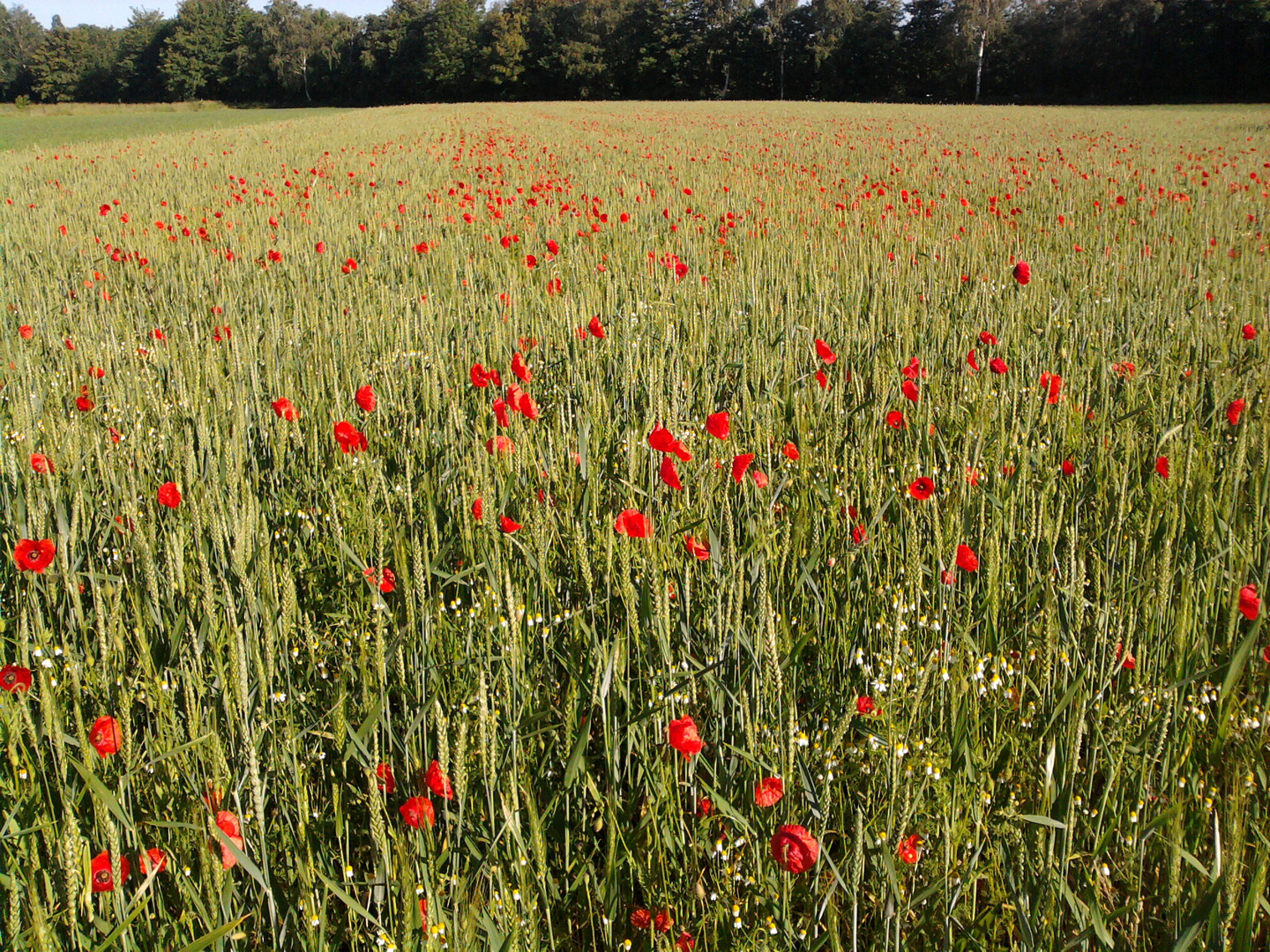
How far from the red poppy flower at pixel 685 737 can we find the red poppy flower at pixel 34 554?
1058 millimetres

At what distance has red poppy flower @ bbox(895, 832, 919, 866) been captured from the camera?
1.15 meters

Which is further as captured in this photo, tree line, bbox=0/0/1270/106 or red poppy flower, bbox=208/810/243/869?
tree line, bbox=0/0/1270/106

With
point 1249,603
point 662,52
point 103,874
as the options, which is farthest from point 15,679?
point 662,52

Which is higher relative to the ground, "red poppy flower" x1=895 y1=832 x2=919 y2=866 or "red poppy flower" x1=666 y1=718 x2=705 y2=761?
"red poppy flower" x1=666 y1=718 x2=705 y2=761

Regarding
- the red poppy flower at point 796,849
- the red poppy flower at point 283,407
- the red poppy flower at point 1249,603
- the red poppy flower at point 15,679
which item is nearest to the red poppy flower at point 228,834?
the red poppy flower at point 15,679

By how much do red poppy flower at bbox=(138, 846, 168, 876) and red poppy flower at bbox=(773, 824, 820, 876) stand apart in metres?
0.74

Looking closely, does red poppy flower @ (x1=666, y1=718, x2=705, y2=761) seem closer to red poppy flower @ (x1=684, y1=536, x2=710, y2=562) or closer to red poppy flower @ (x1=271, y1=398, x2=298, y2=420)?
red poppy flower @ (x1=684, y1=536, x2=710, y2=562)

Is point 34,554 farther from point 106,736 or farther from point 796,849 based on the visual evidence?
point 796,849

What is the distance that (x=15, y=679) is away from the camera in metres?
1.26

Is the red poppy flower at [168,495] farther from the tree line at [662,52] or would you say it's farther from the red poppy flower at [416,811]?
the tree line at [662,52]

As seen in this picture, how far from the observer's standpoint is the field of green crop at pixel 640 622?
1146mm

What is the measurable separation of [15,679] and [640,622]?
1.00 meters

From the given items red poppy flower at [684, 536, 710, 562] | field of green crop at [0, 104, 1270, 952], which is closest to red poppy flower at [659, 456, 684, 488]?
field of green crop at [0, 104, 1270, 952]

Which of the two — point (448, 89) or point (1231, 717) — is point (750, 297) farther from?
point (448, 89)
